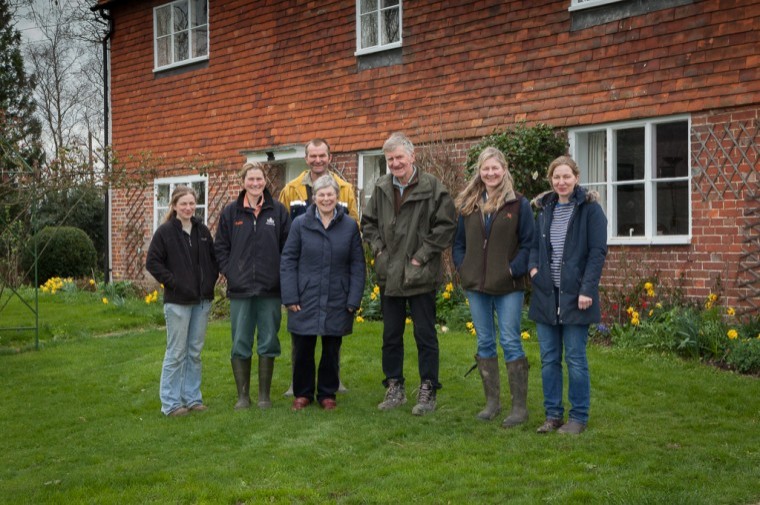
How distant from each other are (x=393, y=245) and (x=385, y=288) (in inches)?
13.0

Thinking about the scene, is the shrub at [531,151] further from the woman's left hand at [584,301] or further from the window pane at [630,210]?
the woman's left hand at [584,301]

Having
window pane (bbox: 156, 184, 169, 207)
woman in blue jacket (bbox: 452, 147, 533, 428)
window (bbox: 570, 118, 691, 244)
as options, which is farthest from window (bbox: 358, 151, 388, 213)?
woman in blue jacket (bbox: 452, 147, 533, 428)

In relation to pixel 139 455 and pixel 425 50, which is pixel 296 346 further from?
pixel 425 50

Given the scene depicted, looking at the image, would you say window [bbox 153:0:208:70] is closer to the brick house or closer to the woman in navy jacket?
the brick house

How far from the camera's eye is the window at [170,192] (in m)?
18.1

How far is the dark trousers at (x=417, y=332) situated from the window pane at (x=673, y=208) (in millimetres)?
4906

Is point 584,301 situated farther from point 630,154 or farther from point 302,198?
point 630,154

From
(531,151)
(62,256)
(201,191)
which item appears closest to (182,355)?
(531,151)

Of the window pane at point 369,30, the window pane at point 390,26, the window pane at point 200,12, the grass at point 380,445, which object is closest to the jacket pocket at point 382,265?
the grass at point 380,445

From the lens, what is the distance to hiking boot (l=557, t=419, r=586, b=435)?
22.3 ft

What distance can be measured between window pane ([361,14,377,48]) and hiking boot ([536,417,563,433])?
30.2ft

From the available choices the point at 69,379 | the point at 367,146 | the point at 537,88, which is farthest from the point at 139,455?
the point at 367,146

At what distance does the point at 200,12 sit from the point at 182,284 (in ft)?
37.6

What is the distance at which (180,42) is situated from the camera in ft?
61.1
